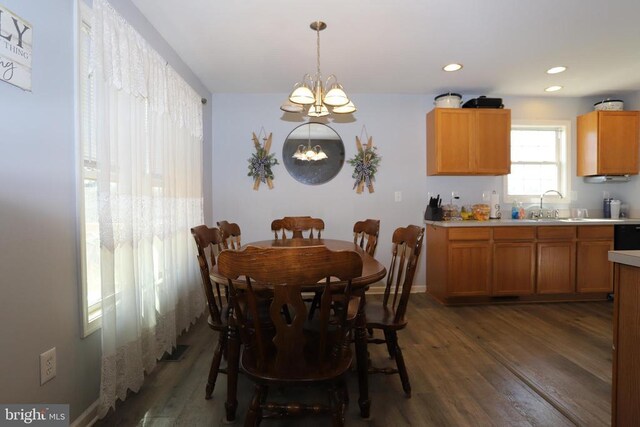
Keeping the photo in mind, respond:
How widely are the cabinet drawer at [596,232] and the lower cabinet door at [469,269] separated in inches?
41.4

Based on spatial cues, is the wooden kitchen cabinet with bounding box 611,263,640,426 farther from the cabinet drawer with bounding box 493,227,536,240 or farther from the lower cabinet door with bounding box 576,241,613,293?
the lower cabinet door with bounding box 576,241,613,293

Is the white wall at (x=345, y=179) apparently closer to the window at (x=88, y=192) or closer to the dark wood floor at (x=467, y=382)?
the dark wood floor at (x=467, y=382)

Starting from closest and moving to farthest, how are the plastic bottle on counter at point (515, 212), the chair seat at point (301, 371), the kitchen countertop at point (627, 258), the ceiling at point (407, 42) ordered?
the kitchen countertop at point (627, 258) → the chair seat at point (301, 371) → the ceiling at point (407, 42) → the plastic bottle on counter at point (515, 212)

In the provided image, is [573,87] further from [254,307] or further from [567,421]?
[254,307]

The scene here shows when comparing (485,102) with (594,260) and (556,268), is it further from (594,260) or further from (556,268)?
(594,260)

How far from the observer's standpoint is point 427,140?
388 cm

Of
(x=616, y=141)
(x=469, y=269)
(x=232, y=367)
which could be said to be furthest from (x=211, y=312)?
(x=616, y=141)

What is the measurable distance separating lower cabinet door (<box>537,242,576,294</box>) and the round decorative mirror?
8.03 ft

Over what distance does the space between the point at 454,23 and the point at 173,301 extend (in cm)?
295

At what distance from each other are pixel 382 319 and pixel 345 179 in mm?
2299

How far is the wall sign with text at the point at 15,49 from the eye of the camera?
3.66 ft

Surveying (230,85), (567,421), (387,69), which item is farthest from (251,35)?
(567,421)

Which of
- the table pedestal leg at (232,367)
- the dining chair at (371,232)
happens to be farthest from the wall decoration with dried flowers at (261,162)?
the table pedestal leg at (232,367)

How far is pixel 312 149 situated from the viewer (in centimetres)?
379
